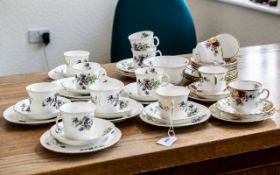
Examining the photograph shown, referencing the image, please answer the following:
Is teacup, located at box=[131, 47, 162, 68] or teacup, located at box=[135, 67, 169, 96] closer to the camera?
teacup, located at box=[135, 67, 169, 96]

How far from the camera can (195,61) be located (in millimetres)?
1584

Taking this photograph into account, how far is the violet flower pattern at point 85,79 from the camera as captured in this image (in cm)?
142

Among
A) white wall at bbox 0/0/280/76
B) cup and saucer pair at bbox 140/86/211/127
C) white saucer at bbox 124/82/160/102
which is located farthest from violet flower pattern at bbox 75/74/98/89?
white wall at bbox 0/0/280/76

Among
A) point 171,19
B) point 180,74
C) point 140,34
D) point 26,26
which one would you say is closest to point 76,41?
point 26,26

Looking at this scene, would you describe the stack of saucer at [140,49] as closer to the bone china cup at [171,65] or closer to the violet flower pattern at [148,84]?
the bone china cup at [171,65]

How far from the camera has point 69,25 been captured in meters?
3.02

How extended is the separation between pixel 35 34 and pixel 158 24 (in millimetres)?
957

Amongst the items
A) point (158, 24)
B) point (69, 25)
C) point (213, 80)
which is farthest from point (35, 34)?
point (213, 80)

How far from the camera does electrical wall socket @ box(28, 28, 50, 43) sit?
115 inches

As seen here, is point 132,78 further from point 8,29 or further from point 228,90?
point 8,29

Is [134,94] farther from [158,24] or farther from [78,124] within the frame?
[158,24]

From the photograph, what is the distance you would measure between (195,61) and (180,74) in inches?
3.6

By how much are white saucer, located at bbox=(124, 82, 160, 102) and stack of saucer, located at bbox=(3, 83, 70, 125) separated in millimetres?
230

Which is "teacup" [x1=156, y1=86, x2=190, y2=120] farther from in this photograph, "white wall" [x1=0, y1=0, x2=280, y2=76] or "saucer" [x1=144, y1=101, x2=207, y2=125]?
"white wall" [x1=0, y1=0, x2=280, y2=76]
